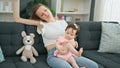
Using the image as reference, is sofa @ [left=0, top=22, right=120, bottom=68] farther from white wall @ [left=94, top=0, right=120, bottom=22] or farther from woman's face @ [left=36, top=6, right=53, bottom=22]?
white wall @ [left=94, top=0, right=120, bottom=22]

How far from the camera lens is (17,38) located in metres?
2.42

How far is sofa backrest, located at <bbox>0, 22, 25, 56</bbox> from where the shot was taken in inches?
93.9

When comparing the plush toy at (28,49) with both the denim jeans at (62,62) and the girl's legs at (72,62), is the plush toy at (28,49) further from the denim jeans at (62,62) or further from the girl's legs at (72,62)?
the girl's legs at (72,62)

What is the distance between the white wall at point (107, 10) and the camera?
365 centimetres

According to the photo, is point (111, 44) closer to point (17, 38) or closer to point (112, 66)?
point (112, 66)

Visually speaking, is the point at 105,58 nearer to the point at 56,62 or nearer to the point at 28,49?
the point at 56,62

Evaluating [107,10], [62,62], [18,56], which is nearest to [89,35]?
[62,62]

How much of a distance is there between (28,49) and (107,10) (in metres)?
2.05

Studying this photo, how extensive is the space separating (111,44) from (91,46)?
0.27m

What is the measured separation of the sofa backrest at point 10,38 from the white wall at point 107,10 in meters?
1.93

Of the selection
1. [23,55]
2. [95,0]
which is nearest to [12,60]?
[23,55]

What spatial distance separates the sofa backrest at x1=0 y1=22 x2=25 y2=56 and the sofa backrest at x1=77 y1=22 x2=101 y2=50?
815mm

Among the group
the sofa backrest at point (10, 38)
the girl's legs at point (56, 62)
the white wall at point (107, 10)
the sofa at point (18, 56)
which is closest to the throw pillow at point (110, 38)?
the sofa at point (18, 56)

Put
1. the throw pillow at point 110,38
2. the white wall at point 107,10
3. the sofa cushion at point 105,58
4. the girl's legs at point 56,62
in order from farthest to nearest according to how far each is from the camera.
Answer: the white wall at point 107,10 < the throw pillow at point 110,38 < the sofa cushion at point 105,58 < the girl's legs at point 56,62
